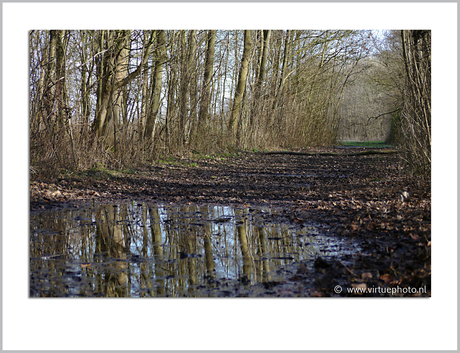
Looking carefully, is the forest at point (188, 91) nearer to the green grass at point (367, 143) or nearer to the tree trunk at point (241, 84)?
the tree trunk at point (241, 84)

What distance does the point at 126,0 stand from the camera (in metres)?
4.92

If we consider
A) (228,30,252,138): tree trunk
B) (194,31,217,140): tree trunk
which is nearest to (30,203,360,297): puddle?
(194,31,217,140): tree trunk

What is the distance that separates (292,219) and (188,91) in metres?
8.92

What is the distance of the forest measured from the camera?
22.6 feet

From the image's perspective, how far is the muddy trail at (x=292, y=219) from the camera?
3201 millimetres

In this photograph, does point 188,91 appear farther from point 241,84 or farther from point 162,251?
point 162,251

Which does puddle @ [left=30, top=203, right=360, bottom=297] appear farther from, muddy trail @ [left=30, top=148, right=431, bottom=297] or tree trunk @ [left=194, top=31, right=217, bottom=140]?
tree trunk @ [left=194, top=31, right=217, bottom=140]

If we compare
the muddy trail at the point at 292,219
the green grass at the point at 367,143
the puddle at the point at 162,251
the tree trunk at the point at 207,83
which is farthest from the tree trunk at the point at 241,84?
the puddle at the point at 162,251

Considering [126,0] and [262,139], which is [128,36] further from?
[262,139]

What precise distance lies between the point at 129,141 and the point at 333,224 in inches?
255

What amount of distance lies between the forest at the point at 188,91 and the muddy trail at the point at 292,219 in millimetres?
755

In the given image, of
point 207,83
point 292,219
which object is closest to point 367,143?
point 207,83
